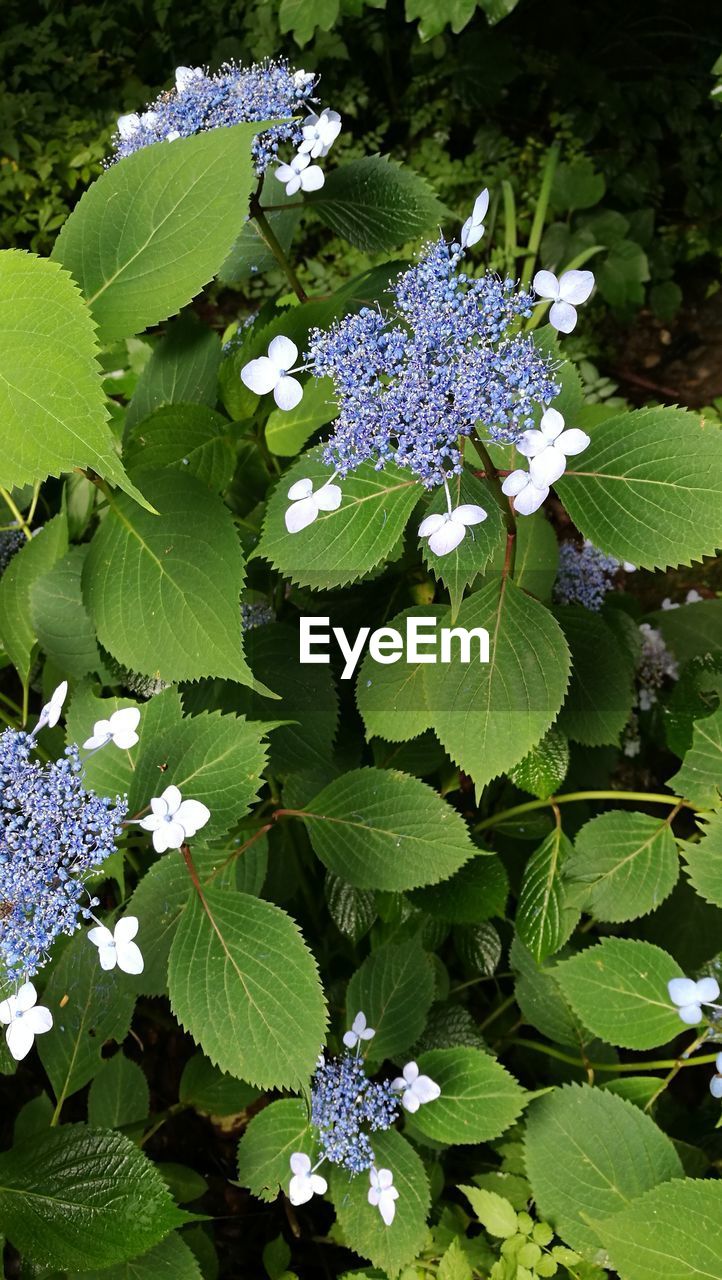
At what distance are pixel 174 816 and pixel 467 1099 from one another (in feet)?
1.60

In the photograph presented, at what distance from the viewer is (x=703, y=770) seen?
107 cm

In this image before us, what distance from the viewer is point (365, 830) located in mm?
1016

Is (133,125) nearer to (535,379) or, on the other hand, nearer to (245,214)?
(245,214)

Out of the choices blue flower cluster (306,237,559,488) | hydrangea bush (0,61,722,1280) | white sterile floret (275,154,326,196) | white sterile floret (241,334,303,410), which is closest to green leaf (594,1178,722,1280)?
hydrangea bush (0,61,722,1280)

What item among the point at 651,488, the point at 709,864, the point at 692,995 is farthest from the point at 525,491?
the point at 692,995

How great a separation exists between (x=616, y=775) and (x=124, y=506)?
130 cm

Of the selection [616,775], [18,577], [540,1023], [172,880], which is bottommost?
[616,775]

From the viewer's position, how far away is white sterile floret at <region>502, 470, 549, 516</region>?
2.43 ft

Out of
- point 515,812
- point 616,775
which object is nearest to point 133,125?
point 515,812

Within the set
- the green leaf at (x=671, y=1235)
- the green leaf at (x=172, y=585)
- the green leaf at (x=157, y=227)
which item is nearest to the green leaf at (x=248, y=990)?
the green leaf at (x=172, y=585)

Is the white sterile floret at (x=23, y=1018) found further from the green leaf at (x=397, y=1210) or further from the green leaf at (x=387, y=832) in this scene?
the green leaf at (x=397, y=1210)

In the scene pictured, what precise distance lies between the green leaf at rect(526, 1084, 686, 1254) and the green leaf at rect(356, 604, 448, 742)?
439mm

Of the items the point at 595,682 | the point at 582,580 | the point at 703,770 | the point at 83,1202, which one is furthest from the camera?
the point at 582,580

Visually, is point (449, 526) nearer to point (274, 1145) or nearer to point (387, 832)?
point (387, 832)
